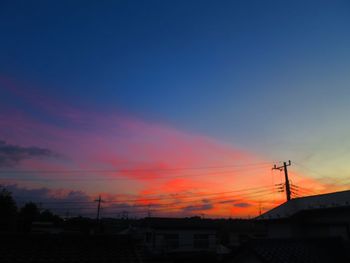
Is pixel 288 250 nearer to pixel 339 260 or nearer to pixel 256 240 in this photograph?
pixel 256 240

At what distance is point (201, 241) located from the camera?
130 ft

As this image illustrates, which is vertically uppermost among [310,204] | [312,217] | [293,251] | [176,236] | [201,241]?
[310,204]

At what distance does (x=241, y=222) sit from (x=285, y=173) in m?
16.8

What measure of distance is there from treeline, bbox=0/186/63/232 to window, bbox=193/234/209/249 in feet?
89.6

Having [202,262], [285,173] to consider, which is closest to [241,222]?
[285,173]

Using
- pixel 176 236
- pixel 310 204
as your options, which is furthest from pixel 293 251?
pixel 176 236

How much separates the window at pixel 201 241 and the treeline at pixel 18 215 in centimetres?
2731

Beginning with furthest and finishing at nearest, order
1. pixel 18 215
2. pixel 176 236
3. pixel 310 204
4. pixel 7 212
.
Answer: pixel 18 215, pixel 7 212, pixel 176 236, pixel 310 204

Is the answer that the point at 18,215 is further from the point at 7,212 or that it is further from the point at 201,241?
the point at 201,241

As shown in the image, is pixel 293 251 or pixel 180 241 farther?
pixel 180 241

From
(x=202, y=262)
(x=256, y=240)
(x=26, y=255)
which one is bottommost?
(x=202, y=262)

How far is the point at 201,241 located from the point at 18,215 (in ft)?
132

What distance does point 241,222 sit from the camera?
176ft

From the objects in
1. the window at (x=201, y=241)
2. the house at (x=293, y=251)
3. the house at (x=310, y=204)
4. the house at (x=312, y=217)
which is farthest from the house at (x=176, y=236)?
the house at (x=293, y=251)
